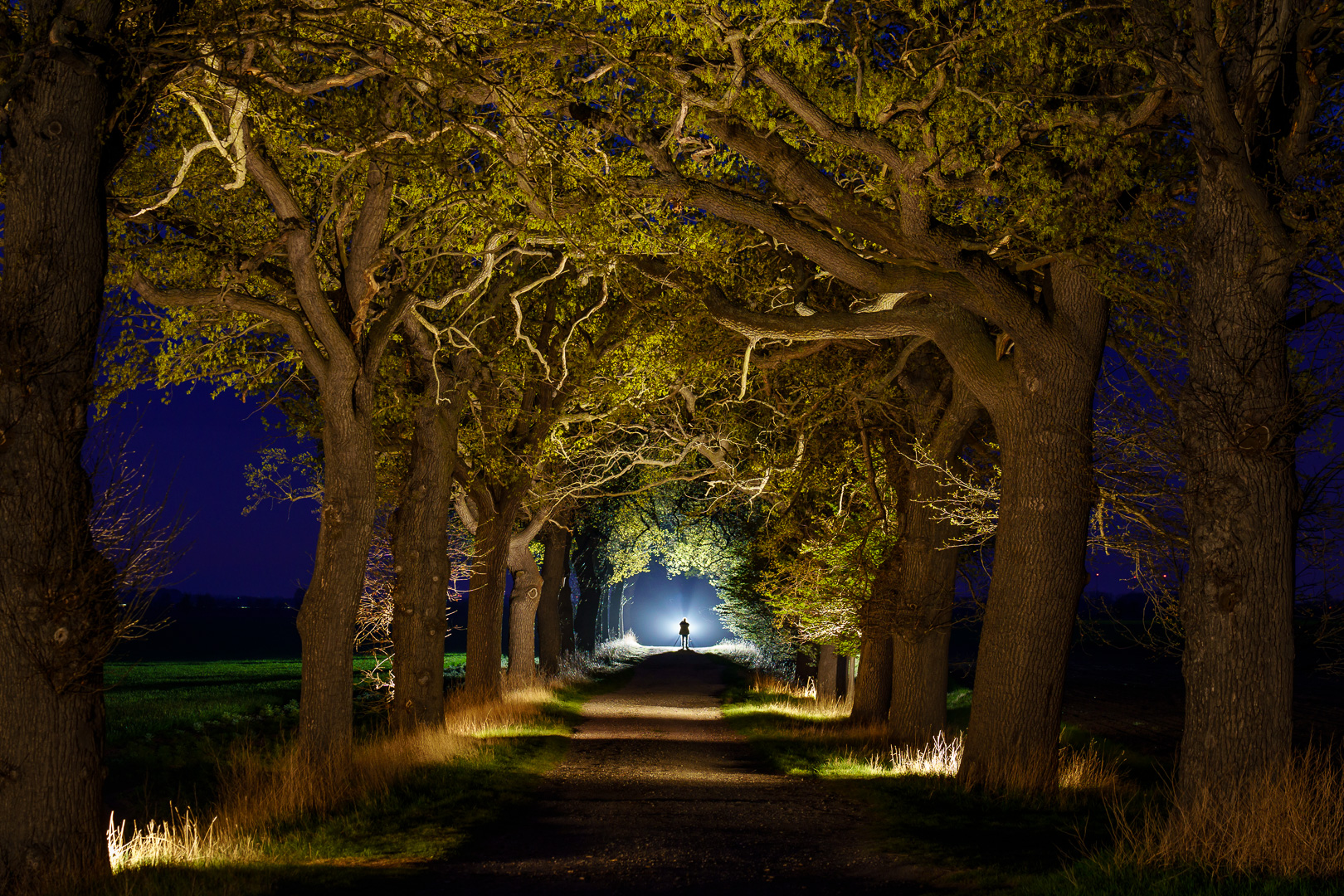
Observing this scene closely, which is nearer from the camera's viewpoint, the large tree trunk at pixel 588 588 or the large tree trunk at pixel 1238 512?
the large tree trunk at pixel 1238 512

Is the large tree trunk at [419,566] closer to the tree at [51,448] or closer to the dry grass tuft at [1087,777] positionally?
the tree at [51,448]

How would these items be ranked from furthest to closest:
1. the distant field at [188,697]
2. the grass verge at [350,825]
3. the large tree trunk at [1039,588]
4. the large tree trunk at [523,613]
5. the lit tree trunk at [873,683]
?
the large tree trunk at [523,613] → the distant field at [188,697] → the lit tree trunk at [873,683] → the large tree trunk at [1039,588] → the grass verge at [350,825]

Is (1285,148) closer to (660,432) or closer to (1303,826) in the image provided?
(1303,826)

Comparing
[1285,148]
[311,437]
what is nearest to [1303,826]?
[1285,148]

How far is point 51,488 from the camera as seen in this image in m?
6.94

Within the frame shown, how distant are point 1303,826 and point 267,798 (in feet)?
30.7

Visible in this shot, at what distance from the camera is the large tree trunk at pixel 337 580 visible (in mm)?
12141

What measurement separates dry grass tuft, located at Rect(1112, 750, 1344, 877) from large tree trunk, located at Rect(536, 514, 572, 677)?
23904 mm

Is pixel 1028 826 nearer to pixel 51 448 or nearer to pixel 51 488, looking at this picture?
pixel 51 488

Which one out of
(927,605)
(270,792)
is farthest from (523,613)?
(270,792)

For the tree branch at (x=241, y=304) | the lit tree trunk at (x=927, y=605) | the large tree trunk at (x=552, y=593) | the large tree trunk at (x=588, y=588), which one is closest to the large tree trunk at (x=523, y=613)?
the large tree trunk at (x=552, y=593)

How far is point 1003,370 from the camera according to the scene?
39.2 feet

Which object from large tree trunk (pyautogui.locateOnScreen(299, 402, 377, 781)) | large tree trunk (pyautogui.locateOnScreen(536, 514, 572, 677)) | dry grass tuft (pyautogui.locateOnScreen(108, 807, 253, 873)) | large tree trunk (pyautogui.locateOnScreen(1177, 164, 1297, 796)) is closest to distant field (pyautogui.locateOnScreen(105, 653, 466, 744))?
large tree trunk (pyautogui.locateOnScreen(299, 402, 377, 781))

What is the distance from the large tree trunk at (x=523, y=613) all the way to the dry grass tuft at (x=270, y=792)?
29.5 ft
